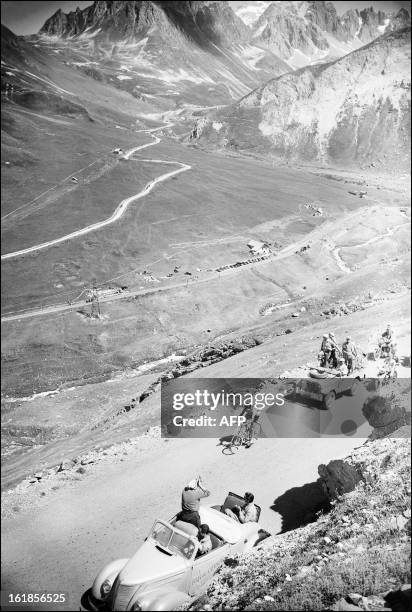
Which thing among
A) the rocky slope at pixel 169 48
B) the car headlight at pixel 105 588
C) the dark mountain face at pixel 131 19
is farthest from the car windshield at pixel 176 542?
the dark mountain face at pixel 131 19

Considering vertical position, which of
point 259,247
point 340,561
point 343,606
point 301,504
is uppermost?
point 259,247

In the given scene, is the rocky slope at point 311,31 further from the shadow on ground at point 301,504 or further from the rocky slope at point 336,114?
the shadow on ground at point 301,504

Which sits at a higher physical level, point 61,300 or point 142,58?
point 142,58

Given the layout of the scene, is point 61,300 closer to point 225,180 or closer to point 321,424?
point 321,424

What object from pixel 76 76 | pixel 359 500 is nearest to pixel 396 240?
pixel 359 500

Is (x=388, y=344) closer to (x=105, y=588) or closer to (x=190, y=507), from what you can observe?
(x=190, y=507)

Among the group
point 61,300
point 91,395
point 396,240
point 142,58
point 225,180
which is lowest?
point 91,395

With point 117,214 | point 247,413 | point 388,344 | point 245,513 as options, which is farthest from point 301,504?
point 117,214
